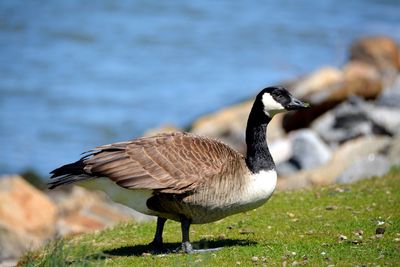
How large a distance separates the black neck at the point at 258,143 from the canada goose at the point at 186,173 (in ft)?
0.05

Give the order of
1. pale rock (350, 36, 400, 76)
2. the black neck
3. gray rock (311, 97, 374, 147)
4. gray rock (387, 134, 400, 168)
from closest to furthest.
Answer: the black neck
gray rock (387, 134, 400, 168)
gray rock (311, 97, 374, 147)
pale rock (350, 36, 400, 76)

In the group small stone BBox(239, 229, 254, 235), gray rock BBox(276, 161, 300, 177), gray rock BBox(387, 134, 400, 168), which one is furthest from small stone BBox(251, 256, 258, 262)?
gray rock BBox(276, 161, 300, 177)

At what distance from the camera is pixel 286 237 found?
1100 cm

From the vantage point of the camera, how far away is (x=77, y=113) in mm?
31891

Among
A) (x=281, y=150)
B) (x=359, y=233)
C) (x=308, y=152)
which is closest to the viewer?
(x=359, y=233)

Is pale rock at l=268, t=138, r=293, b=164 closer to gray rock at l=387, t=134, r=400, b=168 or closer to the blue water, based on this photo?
gray rock at l=387, t=134, r=400, b=168

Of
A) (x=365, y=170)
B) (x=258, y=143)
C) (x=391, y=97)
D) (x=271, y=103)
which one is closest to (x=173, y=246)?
(x=258, y=143)

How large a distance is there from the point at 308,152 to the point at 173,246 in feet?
33.2

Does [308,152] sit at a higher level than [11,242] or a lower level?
higher

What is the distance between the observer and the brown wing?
9789mm

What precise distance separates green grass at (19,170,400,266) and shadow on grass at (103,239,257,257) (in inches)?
0.6

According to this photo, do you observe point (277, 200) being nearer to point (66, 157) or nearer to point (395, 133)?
point (395, 133)

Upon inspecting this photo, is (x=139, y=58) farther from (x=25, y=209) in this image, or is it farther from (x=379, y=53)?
(x=25, y=209)

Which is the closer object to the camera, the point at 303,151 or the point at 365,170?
the point at 365,170
